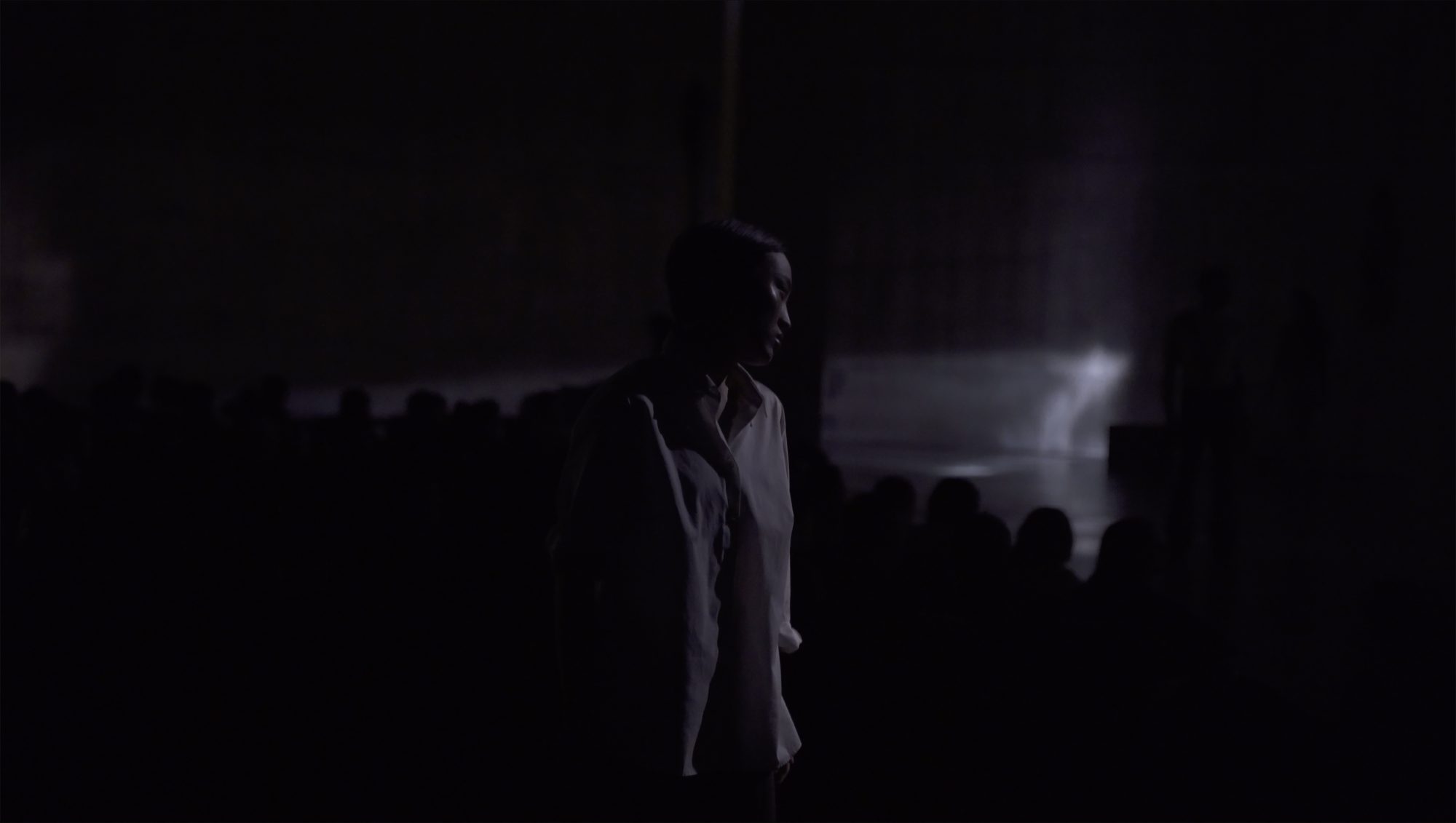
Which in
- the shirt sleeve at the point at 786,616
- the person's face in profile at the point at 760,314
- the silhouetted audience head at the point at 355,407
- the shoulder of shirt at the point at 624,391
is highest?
the person's face in profile at the point at 760,314

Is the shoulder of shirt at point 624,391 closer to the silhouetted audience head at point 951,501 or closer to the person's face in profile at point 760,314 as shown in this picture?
the person's face in profile at point 760,314

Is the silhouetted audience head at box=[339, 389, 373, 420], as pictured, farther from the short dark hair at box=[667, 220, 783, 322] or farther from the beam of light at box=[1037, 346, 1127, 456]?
the short dark hair at box=[667, 220, 783, 322]

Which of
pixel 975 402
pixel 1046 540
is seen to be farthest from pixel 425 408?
pixel 1046 540

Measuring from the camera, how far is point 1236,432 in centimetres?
664

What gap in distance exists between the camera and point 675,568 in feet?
5.86

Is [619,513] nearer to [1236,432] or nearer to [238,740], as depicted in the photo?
[238,740]

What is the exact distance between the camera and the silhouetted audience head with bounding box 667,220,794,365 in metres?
1.90

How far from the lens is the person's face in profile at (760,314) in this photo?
190 centimetres

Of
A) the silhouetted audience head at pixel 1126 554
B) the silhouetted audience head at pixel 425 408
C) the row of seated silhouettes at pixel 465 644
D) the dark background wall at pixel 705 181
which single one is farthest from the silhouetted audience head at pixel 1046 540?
the silhouetted audience head at pixel 425 408

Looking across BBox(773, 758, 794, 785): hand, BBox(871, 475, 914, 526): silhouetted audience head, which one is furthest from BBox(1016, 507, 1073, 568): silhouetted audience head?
BBox(773, 758, 794, 785): hand

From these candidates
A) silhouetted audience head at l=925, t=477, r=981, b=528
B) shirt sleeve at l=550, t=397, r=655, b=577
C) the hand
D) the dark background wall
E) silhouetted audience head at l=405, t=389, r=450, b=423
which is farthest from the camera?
silhouetted audience head at l=405, t=389, r=450, b=423

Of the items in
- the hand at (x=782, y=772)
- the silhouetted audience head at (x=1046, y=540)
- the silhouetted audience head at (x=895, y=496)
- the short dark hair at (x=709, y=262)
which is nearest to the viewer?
the short dark hair at (x=709, y=262)

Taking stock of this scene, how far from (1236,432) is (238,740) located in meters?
4.96

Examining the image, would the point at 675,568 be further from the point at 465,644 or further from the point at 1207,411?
the point at 1207,411
